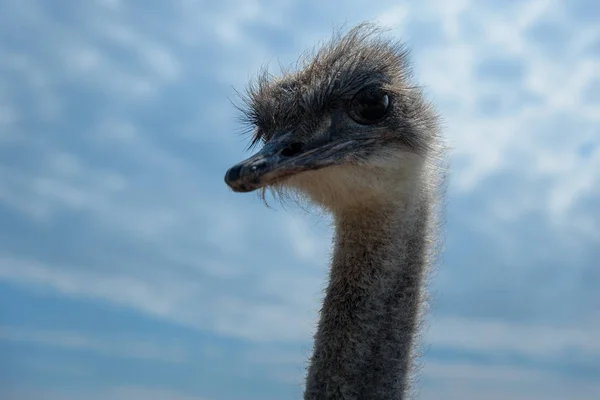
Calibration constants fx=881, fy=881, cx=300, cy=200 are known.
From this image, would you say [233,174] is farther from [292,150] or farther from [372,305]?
[372,305]

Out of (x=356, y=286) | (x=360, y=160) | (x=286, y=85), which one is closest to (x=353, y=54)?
(x=286, y=85)

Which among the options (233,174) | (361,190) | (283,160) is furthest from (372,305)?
(233,174)

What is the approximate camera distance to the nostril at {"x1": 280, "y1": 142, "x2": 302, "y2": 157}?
3.62 m

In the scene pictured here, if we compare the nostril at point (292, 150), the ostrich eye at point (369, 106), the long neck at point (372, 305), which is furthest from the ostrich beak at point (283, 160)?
the long neck at point (372, 305)

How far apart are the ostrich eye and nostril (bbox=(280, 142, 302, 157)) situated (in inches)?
Answer: 12.5

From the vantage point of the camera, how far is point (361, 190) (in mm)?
3771

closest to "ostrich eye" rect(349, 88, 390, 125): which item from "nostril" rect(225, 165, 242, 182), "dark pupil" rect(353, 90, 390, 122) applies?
"dark pupil" rect(353, 90, 390, 122)

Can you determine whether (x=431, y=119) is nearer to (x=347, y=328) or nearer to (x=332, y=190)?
(x=332, y=190)

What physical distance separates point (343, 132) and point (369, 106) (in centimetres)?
22

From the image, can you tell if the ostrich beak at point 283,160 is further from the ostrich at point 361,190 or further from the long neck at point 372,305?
the long neck at point 372,305

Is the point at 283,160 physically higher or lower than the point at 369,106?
lower

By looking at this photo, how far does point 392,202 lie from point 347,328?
2.01ft

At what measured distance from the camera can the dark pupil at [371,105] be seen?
390 centimetres

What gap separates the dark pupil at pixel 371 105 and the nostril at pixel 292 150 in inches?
13.4
